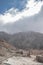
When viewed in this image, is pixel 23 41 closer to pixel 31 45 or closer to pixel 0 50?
pixel 31 45

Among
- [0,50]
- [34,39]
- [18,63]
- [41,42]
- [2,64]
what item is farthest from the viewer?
[34,39]

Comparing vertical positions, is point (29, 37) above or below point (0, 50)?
above

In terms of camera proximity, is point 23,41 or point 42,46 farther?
point 23,41

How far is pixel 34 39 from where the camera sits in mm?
139625

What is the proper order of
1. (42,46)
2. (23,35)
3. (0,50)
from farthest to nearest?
1. (23,35)
2. (42,46)
3. (0,50)

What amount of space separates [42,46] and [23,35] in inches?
1209

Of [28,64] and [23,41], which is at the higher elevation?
[23,41]

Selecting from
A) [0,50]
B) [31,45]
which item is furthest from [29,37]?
[0,50]

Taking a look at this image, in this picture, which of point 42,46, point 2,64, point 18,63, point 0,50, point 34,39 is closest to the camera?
point 2,64

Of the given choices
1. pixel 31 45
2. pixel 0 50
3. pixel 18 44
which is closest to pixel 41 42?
pixel 31 45

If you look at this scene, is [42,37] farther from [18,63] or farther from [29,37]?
[18,63]

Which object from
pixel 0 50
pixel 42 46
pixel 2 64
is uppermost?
pixel 42 46

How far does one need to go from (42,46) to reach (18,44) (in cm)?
1831

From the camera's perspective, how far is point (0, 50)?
87.6 feet
